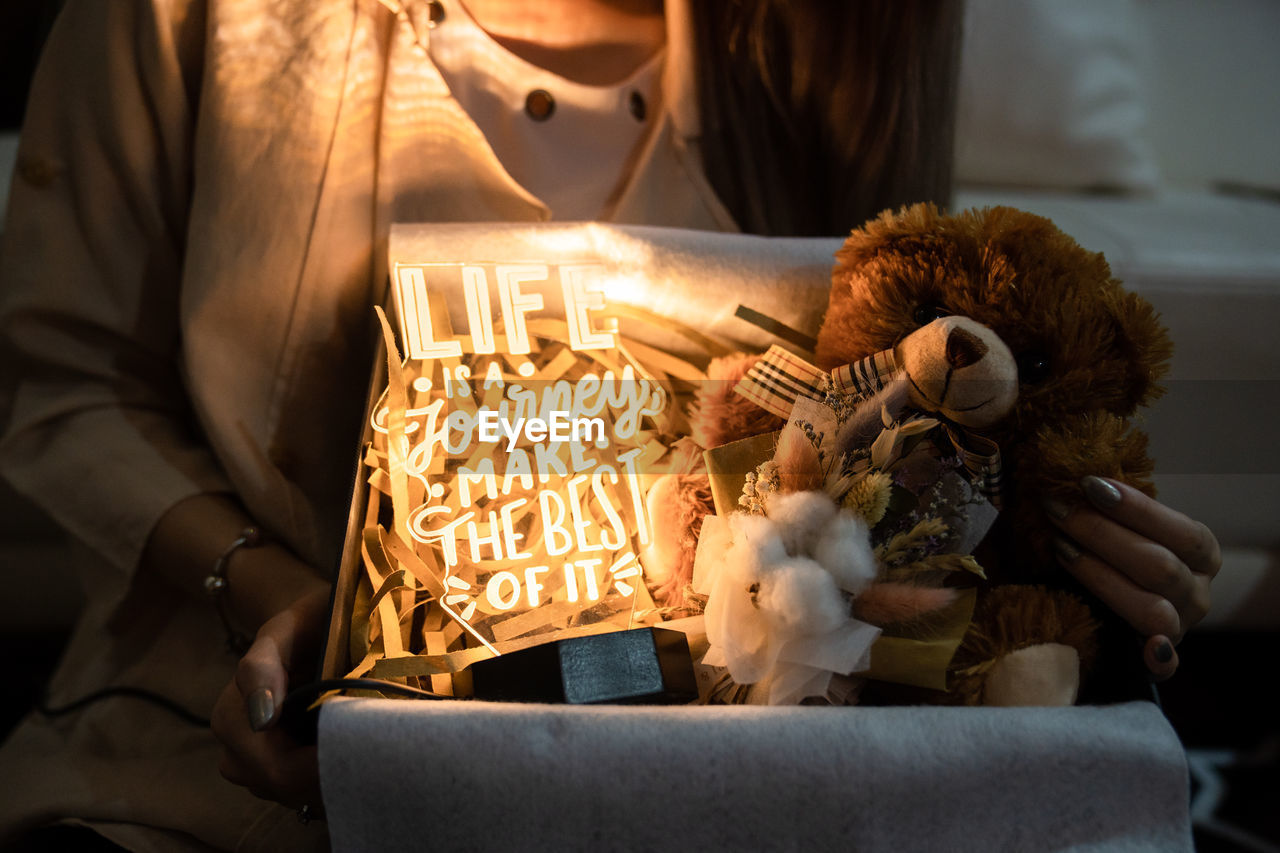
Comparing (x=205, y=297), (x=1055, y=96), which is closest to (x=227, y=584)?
(x=205, y=297)

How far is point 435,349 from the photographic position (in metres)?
0.51

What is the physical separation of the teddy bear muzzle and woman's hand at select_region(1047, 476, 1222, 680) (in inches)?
2.7

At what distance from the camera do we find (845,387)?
0.47m

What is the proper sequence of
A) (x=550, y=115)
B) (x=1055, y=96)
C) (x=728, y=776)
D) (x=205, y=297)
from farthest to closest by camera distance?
(x=1055, y=96) < (x=550, y=115) < (x=205, y=297) < (x=728, y=776)

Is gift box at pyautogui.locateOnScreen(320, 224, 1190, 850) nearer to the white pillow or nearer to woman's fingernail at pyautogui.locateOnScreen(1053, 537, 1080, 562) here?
woman's fingernail at pyautogui.locateOnScreen(1053, 537, 1080, 562)

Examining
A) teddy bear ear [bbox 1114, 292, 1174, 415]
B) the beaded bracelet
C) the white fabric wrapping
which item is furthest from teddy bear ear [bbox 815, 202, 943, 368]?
the beaded bracelet

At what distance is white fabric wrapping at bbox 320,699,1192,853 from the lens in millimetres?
336

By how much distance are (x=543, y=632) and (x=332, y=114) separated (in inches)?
17.6

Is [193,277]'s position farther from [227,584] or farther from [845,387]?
[845,387]

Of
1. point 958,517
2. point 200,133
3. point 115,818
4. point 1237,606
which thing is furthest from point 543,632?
point 1237,606

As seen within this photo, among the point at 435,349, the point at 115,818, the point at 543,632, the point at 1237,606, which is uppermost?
the point at 435,349

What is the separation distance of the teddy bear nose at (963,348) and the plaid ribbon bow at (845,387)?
3cm

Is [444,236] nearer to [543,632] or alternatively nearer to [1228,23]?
[543,632]

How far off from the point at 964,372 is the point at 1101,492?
3.9 inches
